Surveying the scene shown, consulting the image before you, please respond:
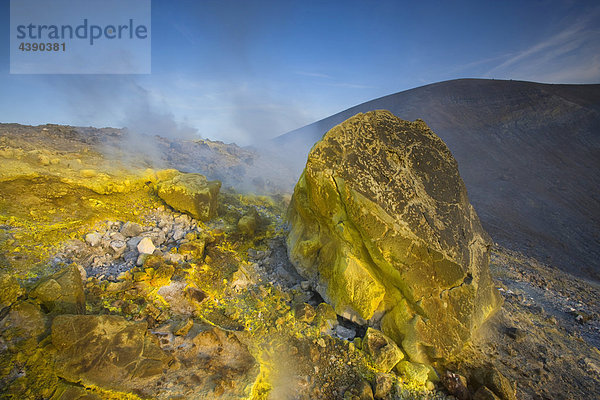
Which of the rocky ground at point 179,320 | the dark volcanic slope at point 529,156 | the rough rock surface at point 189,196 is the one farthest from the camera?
the dark volcanic slope at point 529,156

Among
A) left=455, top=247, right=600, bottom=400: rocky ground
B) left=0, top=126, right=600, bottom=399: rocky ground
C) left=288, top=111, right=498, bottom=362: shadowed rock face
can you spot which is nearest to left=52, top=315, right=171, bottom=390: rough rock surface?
left=0, top=126, right=600, bottom=399: rocky ground

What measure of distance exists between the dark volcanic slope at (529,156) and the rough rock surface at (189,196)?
423 inches

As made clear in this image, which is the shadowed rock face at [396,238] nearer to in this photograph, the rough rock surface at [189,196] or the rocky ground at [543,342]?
the rocky ground at [543,342]

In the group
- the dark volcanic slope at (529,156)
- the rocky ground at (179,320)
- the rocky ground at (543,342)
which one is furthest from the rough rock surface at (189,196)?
the dark volcanic slope at (529,156)

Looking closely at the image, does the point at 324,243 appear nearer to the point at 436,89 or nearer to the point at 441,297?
the point at 441,297

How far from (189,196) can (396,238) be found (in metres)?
3.93

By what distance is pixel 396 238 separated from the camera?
3.64 m

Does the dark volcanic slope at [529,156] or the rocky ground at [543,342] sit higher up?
the dark volcanic slope at [529,156]

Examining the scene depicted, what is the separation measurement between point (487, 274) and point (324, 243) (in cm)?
260

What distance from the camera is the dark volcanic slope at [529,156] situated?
11.2m

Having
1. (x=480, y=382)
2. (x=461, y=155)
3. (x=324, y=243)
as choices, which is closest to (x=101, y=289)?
(x=324, y=243)

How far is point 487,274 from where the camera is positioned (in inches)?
165

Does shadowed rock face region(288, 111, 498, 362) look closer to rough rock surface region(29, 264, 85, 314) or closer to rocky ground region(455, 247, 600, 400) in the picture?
rocky ground region(455, 247, 600, 400)

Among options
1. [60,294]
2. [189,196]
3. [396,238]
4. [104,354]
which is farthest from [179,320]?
[396,238]
